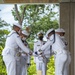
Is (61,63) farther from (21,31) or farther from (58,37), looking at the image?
(21,31)

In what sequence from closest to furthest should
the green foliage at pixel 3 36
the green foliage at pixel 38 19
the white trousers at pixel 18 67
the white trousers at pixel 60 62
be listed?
1. the white trousers at pixel 18 67
2. the white trousers at pixel 60 62
3. the green foliage at pixel 38 19
4. the green foliage at pixel 3 36

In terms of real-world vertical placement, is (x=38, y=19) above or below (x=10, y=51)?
above

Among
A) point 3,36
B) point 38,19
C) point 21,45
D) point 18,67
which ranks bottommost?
point 18,67

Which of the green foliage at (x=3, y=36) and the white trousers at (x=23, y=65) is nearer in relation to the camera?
the white trousers at (x=23, y=65)

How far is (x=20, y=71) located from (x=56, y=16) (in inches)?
423

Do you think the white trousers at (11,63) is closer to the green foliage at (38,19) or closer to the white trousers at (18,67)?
the white trousers at (18,67)

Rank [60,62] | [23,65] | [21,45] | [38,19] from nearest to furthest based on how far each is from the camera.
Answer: [21,45] < [23,65] < [60,62] < [38,19]

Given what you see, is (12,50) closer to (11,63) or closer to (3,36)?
(11,63)

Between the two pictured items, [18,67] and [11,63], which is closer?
[11,63]

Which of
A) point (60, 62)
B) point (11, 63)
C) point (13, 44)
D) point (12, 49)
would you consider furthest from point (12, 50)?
point (60, 62)

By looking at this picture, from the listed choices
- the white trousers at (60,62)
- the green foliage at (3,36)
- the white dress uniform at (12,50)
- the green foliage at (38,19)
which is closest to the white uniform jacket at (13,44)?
the white dress uniform at (12,50)

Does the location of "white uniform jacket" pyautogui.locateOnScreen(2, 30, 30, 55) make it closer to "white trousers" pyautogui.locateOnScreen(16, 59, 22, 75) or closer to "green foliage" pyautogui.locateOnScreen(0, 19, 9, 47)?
"white trousers" pyautogui.locateOnScreen(16, 59, 22, 75)

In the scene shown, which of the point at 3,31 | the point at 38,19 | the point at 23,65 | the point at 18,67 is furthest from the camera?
the point at 3,31

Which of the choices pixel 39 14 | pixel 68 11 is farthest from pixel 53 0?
pixel 39 14
